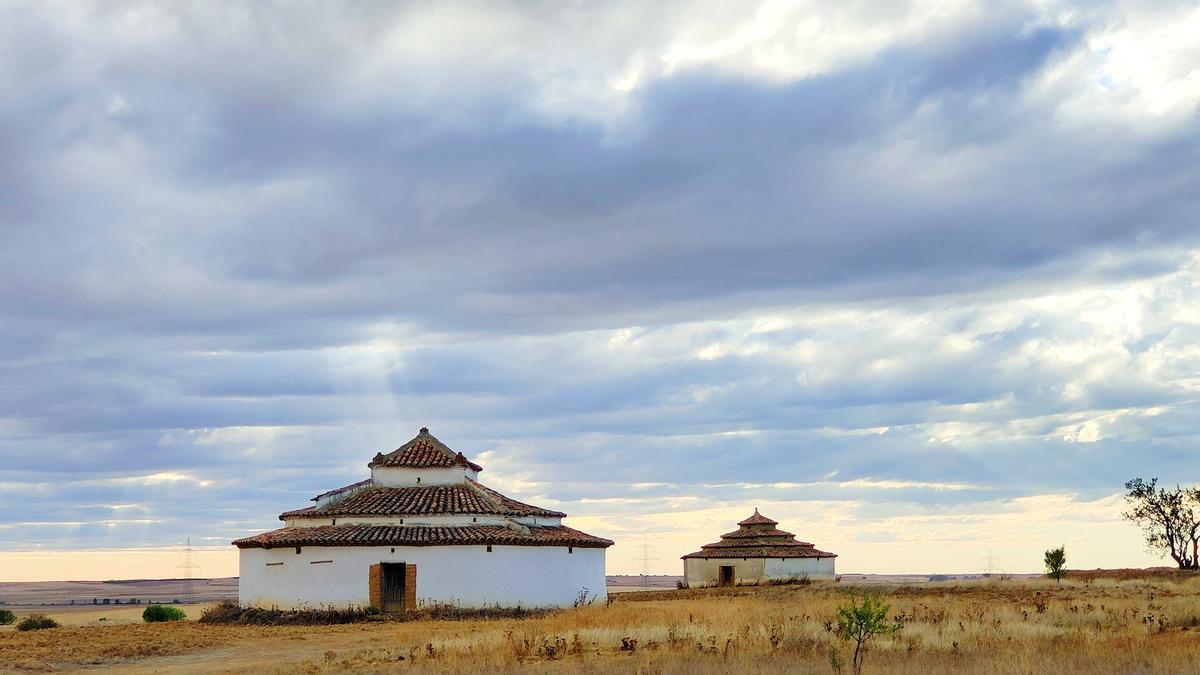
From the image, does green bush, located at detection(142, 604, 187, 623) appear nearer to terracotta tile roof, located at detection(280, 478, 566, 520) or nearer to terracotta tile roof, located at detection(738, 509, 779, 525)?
terracotta tile roof, located at detection(280, 478, 566, 520)

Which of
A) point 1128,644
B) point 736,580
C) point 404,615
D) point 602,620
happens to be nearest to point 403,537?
point 404,615

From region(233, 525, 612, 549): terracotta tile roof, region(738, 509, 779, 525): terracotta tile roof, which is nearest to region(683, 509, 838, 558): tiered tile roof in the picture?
region(738, 509, 779, 525): terracotta tile roof

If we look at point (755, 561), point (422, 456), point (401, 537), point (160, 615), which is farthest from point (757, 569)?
point (160, 615)

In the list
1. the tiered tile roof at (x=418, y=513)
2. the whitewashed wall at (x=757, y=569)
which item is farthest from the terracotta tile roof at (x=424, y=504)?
the whitewashed wall at (x=757, y=569)

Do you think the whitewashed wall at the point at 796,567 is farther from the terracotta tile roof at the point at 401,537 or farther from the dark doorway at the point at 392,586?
the dark doorway at the point at 392,586

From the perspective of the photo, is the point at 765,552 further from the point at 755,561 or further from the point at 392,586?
the point at 392,586

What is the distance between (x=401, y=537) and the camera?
3912 cm

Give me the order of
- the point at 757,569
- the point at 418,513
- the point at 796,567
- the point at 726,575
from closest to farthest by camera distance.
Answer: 1. the point at 418,513
2. the point at 757,569
3. the point at 796,567
4. the point at 726,575

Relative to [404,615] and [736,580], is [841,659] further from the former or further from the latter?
[736,580]

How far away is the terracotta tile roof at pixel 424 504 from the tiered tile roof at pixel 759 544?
2380 centimetres

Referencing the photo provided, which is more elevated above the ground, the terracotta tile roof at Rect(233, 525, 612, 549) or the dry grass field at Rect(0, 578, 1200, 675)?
the terracotta tile roof at Rect(233, 525, 612, 549)

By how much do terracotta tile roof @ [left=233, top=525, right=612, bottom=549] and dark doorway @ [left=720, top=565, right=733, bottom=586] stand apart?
87.2ft

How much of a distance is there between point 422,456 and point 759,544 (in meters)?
28.2

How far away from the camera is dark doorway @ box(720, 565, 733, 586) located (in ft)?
221
